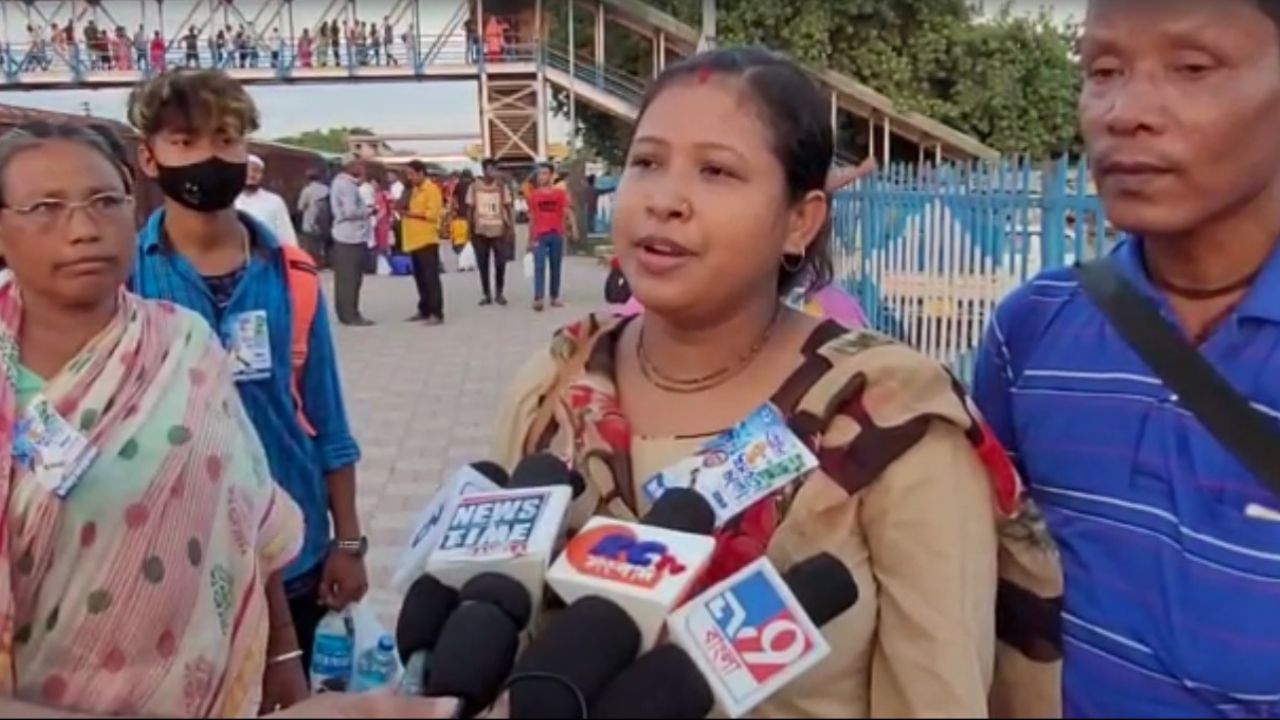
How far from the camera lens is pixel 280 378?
2.94 m

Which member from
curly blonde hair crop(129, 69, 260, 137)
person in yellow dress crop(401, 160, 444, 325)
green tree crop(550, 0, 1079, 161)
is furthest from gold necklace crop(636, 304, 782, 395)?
green tree crop(550, 0, 1079, 161)

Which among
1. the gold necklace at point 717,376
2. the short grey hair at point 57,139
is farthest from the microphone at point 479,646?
the short grey hair at point 57,139

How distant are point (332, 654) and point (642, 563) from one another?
1.93m

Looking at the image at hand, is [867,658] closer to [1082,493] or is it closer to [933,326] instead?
[1082,493]

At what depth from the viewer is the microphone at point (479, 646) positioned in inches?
47.5

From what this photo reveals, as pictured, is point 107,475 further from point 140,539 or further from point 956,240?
point 956,240

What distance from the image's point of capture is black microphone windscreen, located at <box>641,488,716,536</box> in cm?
135

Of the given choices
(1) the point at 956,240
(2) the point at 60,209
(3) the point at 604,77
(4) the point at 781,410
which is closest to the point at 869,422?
(4) the point at 781,410

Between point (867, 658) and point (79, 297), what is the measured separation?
145cm

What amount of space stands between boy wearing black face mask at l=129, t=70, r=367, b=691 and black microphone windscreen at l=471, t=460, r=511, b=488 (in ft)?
4.72

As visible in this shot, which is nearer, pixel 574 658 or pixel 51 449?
pixel 574 658

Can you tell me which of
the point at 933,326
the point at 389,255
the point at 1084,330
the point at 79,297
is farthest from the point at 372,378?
the point at 389,255

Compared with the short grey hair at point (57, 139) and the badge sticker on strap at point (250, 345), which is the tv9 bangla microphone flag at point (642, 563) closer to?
the short grey hair at point (57, 139)

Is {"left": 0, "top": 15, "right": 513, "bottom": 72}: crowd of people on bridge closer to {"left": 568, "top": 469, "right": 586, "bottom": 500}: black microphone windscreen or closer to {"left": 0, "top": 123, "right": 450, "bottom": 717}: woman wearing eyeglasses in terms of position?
{"left": 0, "top": 123, "right": 450, "bottom": 717}: woman wearing eyeglasses
